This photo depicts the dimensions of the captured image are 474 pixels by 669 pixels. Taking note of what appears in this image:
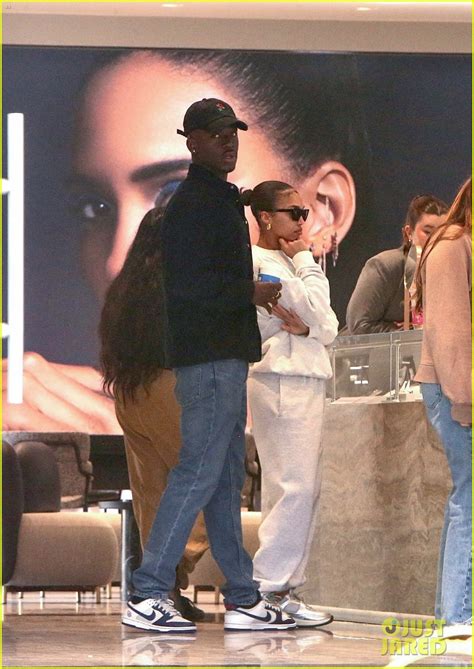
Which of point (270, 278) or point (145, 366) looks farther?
point (145, 366)

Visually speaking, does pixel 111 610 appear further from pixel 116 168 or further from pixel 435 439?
pixel 116 168

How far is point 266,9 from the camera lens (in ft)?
33.0

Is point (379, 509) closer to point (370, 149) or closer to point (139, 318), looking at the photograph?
point (139, 318)

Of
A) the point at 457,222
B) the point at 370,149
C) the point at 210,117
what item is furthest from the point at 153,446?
the point at 370,149

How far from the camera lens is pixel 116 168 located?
991 cm

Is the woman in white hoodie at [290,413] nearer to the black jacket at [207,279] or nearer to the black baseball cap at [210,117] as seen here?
the black jacket at [207,279]

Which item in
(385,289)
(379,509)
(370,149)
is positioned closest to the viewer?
(379,509)

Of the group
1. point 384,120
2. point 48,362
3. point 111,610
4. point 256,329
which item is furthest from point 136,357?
point 384,120

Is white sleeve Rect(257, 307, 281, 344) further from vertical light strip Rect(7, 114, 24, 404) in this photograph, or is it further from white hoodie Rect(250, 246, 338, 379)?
vertical light strip Rect(7, 114, 24, 404)

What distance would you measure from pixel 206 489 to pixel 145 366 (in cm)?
92

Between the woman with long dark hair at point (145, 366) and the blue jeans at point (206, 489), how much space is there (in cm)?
73

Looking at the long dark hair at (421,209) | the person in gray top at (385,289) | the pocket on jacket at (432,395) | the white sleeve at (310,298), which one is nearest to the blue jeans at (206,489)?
the white sleeve at (310,298)

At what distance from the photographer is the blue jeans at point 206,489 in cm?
360

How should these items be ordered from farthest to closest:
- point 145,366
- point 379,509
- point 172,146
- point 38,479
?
point 172,146, point 38,479, point 145,366, point 379,509
